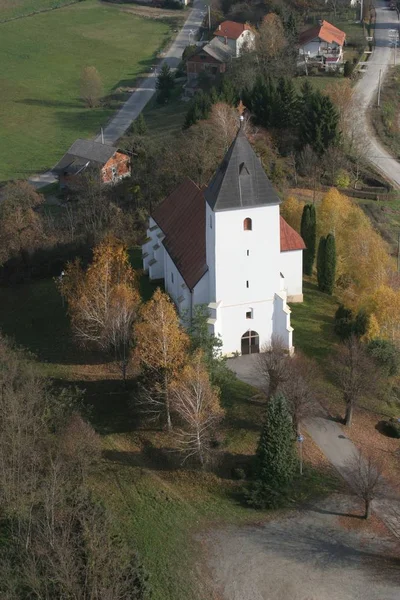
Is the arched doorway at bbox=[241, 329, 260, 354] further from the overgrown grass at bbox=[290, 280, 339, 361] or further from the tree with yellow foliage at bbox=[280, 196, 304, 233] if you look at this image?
the tree with yellow foliage at bbox=[280, 196, 304, 233]

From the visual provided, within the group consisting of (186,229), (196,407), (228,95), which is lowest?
(196,407)

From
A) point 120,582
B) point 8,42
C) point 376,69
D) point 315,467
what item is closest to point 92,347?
point 315,467

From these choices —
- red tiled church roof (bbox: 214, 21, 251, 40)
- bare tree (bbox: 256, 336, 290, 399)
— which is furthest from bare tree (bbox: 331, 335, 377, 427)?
red tiled church roof (bbox: 214, 21, 251, 40)

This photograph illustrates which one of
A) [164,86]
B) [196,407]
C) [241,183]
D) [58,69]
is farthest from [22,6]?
[196,407]

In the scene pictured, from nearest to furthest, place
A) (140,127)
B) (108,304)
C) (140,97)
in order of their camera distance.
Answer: (108,304)
(140,127)
(140,97)

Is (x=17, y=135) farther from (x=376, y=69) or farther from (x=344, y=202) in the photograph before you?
(x=344, y=202)

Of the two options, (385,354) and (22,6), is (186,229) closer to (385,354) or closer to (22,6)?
(385,354)
